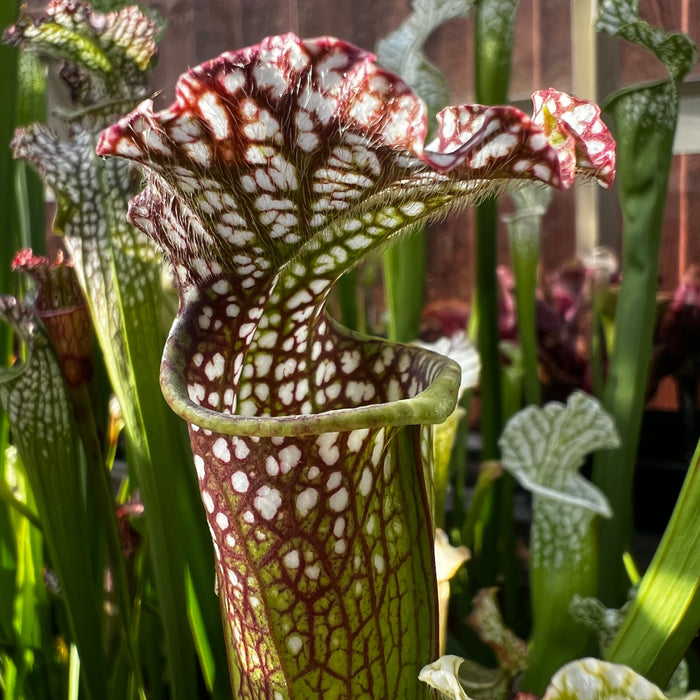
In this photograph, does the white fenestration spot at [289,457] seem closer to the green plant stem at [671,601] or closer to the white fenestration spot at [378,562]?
the white fenestration spot at [378,562]

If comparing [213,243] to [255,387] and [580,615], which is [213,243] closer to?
[255,387]

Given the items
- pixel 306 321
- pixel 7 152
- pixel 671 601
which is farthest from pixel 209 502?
pixel 7 152

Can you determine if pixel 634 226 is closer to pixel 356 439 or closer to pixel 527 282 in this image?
pixel 527 282

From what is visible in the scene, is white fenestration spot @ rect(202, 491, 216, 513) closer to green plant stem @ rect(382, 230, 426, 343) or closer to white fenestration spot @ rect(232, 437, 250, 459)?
white fenestration spot @ rect(232, 437, 250, 459)

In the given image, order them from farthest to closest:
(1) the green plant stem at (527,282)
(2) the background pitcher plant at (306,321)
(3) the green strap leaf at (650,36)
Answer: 1. (1) the green plant stem at (527,282)
2. (3) the green strap leaf at (650,36)
3. (2) the background pitcher plant at (306,321)

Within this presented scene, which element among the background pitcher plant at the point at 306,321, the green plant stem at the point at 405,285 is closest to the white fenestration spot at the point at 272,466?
the background pitcher plant at the point at 306,321

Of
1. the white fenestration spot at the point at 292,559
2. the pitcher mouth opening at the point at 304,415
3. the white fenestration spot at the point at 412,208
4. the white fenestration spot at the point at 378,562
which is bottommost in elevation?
the white fenestration spot at the point at 378,562
